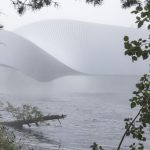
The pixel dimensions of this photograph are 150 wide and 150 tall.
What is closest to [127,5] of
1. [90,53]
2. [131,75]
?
[90,53]

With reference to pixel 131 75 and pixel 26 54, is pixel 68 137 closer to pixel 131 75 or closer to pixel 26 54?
pixel 26 54

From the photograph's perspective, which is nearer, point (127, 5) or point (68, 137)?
point (127, 5)

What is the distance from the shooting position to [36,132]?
Answer: 56.1ft

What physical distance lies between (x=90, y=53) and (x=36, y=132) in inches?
2501

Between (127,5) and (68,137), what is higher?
(127,5)

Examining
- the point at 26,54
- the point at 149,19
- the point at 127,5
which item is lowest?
the point at 149,19

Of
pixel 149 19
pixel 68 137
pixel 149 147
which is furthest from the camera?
pixel 68 137

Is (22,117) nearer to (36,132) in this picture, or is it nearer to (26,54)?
(36,132)

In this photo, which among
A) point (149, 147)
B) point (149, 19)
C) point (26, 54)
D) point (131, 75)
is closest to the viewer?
point (149, 19)

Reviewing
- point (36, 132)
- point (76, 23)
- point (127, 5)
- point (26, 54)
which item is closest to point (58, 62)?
point (26, 54)

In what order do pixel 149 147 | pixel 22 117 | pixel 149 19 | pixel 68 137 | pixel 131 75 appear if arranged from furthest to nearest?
pixel 131 75 → pixel 68 137 → pixel 22 117 → pixel 149 147 → pixel 149 19

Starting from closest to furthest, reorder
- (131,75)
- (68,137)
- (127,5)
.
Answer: (127,5)
(68,137)
(131,75)

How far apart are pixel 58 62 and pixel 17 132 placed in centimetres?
5960

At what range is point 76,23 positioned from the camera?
8462cm
